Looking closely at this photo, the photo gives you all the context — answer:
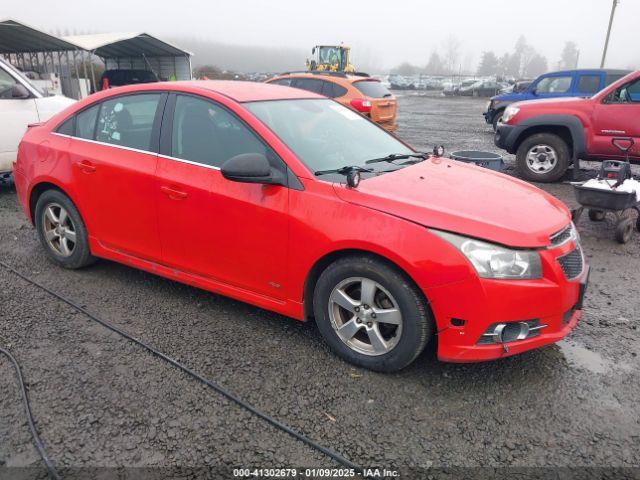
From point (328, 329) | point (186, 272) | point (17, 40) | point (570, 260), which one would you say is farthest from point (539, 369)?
point (17, 40)

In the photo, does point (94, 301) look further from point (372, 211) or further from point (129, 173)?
point (372, 211)

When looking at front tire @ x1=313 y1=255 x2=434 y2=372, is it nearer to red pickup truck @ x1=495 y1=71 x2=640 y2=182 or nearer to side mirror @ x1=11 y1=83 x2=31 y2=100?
side mirror @ x1=11 y1=83 x2=31 y2=100

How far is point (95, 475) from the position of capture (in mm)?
2275

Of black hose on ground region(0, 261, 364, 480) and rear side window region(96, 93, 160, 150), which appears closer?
black hose on ground region(0, 261, 364, 480)

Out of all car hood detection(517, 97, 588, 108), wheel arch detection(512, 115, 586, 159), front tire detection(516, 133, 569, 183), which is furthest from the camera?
front tire detection(516, 133, 569, 183)

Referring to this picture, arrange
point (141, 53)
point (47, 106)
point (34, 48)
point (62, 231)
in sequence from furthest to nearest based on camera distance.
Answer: point (141, 53), point (34, 48), point (47, 106), point (62, 231)

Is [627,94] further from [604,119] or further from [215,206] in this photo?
[215,206]

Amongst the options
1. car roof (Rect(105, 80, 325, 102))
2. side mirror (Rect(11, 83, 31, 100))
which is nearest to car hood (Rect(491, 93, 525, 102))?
car roof (Rect(105, 80, 325, 102))

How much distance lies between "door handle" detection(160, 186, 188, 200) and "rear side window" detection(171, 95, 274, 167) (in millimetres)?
244

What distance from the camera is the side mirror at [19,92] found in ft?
23.0

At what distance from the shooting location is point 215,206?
3.35 meters

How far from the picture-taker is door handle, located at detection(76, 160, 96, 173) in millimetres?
3994

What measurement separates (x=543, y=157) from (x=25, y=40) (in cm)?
2249

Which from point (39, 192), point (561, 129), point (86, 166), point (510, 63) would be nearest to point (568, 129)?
point (561, 129)
